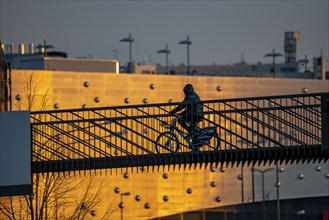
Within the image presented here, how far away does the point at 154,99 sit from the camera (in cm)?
8575

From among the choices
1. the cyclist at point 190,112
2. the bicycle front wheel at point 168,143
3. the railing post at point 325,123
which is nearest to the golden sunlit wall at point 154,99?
the bicycle front wheel at point 168,143

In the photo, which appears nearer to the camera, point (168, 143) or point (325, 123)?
point (325, 123)

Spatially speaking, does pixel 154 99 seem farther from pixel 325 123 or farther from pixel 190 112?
pixel 325 123

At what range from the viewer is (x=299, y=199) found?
317 ft

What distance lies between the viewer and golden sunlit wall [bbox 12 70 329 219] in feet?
263

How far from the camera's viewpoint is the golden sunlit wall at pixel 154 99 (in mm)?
80250

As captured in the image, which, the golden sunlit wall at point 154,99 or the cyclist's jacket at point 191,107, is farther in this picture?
the golden sunlit wall at point 154,99

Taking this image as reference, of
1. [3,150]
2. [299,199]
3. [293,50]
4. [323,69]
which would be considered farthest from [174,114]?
[293,50]

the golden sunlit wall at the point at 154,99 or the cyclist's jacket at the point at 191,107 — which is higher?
the cyclist's jacket at the point at 191,107

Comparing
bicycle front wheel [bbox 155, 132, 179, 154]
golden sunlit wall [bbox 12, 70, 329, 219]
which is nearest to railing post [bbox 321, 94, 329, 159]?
bicycle front wheel [bbox 155, 132, 179, 154]

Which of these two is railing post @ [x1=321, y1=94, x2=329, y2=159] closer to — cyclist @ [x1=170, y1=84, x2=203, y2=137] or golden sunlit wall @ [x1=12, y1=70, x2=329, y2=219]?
cyclist @ [x1=170, y1=84, x2=203, y2=137]

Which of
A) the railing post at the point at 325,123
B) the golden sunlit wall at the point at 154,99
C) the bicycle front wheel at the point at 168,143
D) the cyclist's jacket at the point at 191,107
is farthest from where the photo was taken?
the golden sunlit wall at the point at 154,99

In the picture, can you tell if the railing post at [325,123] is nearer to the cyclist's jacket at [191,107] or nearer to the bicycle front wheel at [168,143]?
the cyclist's jacket at [191,107]

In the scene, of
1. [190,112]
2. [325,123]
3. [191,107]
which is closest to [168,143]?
[190,112]
